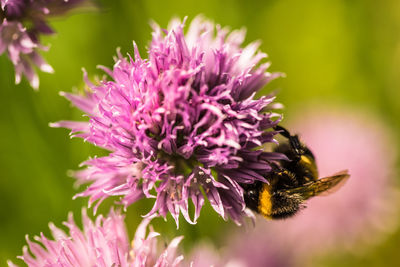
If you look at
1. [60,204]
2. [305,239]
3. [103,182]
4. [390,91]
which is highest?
[60,204]

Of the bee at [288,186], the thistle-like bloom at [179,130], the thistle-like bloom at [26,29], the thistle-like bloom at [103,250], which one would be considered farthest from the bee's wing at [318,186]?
the thistle-like bloom at [26,29]

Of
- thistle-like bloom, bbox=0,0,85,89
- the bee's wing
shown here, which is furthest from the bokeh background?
the bee's wing

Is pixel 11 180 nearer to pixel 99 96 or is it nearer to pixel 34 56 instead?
pixel 34 56

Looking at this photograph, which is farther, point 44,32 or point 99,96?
point 44,32

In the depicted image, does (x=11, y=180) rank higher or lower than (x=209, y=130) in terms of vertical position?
higher

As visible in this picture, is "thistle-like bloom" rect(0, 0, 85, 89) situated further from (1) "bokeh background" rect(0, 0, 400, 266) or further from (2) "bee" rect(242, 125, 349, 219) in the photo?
(2) "bee" rect(242, 125, 349, 219)

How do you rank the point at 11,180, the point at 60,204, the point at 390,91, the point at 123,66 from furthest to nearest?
1. the point at 390,91
2. the point at 11,180
3. the point at 60,204
4. the point at 123,66

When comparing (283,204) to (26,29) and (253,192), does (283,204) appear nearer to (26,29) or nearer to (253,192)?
(253,192)

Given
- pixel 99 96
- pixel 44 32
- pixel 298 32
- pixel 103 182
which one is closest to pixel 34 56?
pixel 44 32
